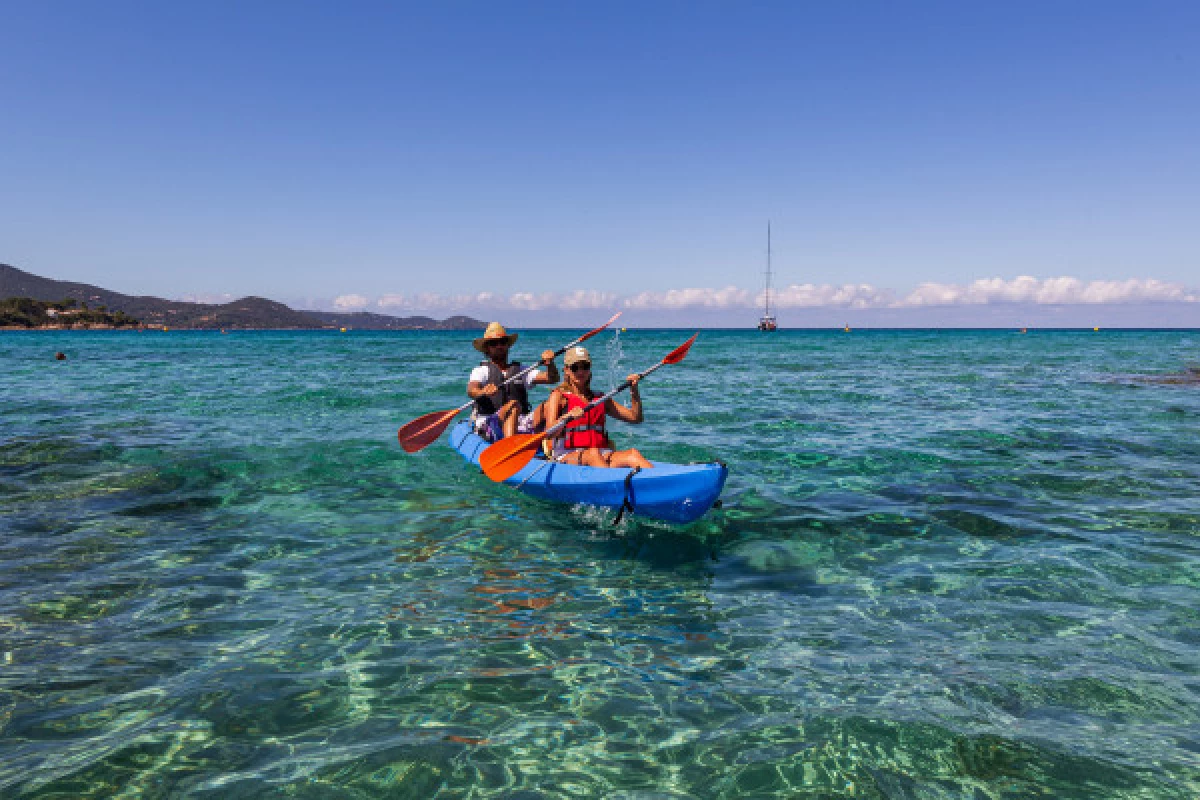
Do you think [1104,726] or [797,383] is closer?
[1104,726]

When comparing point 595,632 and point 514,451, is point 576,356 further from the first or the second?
point 595,632

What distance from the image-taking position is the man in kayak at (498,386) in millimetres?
11703

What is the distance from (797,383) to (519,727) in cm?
2885

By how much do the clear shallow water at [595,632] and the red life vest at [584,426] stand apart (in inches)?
41.0

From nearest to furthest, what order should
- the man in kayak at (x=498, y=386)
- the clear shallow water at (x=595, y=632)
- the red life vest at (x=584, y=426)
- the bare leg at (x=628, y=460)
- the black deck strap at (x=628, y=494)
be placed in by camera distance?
the clear shallow water at (x=595, y=632) < the black deck strap at (x=628, y=494) < the bare leg at (x=628, y=460) < the red life vest at (x=584, y=426) < the man in kayak at (x=498, y=386)

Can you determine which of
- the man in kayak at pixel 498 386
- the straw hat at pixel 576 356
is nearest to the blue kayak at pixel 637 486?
the straw hat at pixel 576 356

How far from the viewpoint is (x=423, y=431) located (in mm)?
12570

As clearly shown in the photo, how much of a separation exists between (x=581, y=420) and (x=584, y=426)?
98 millimetres

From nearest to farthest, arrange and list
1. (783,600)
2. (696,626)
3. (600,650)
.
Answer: (600,650)
(696,626)
(783,600)

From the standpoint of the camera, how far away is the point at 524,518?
31.3 feet

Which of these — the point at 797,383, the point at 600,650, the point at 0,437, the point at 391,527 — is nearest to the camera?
the point at 600,650

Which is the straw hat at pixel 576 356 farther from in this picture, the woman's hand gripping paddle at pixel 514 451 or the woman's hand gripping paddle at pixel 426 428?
the woman's hand gripping paddle at pixel 426 428

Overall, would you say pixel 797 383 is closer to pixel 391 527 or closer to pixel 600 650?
pixel 391 527

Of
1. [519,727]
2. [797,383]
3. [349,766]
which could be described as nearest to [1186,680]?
[519,727]
